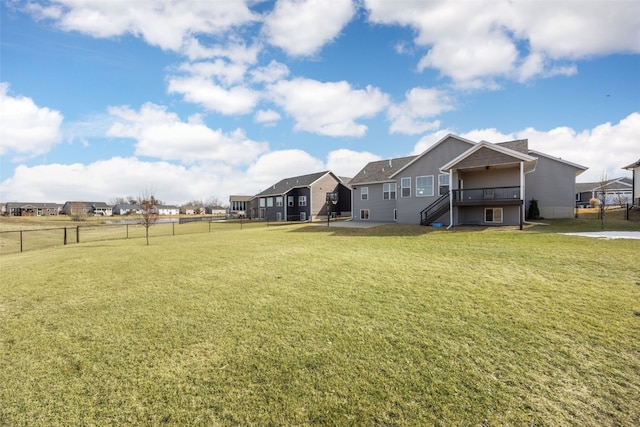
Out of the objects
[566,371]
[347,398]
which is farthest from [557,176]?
[347,398]

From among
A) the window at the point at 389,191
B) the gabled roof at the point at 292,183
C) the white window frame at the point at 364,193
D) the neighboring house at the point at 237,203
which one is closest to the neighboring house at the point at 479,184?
the window at the point at 389,191

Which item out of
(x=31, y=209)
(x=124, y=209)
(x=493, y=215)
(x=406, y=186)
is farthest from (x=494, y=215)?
(x=31, y=209)

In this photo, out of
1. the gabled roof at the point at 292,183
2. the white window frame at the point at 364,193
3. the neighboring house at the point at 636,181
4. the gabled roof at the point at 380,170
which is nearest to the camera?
the neighboring house at the point at 636,181

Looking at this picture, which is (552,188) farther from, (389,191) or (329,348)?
(329,348)

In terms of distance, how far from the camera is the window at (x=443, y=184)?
22.6 metres

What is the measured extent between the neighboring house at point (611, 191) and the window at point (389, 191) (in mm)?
29925

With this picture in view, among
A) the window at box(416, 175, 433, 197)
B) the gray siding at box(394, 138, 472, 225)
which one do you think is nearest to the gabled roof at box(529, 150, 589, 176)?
the gray siding at box(394, 138, 472, 225)

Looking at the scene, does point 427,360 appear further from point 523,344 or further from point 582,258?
point 582,258

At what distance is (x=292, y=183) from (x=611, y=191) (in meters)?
51.0

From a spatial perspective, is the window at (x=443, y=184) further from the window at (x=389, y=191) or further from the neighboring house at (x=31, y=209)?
the neighboring house at (x=31, y=209)

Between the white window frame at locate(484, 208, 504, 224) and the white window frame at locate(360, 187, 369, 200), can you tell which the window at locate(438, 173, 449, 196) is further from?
the white window frame at locate(360, 187, 369, 200)

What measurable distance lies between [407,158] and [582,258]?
22.8 metres

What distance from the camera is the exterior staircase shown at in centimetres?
2098

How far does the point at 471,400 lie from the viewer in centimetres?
316
